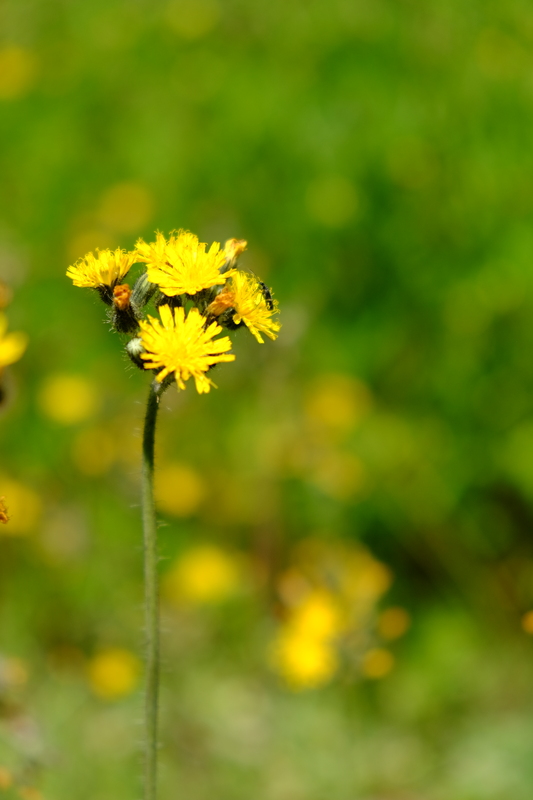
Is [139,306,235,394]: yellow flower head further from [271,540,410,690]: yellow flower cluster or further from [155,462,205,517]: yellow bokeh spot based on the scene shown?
[155,462,205,517]: yellow bokeh spot

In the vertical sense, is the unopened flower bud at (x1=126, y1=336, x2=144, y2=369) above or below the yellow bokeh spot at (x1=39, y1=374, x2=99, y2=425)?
below

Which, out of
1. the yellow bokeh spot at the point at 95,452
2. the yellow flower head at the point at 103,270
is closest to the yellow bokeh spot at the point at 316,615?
the yellow bokeh spot at the point at 95,452

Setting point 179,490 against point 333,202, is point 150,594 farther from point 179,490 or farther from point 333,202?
point 333,202

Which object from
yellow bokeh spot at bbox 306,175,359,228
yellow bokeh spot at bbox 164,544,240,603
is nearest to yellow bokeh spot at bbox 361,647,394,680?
yellow bokeh spot at bbox 164,544,240,603

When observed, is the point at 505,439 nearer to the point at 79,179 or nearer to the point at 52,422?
the point at 52,422

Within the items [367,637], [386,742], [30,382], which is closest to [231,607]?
[386,742]
